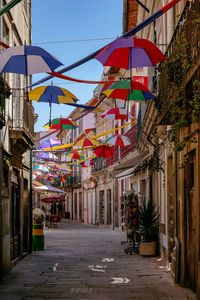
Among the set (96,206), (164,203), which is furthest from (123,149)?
(164,203)

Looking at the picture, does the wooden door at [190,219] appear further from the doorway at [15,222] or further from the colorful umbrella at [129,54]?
the doorway at [15,222]

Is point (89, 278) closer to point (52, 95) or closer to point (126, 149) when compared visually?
point (52, 95)

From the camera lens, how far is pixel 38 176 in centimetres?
3700

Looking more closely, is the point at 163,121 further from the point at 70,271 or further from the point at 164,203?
the point at 70,271

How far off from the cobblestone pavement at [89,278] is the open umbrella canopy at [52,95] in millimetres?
4153

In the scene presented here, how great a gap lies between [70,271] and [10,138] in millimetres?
3687

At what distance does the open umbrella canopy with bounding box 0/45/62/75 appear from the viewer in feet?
24.7

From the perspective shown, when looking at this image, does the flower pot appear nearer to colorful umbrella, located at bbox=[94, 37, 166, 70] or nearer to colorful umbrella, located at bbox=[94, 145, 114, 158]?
colorful umbrella, located at bbox=[94, 37, 166, 70]

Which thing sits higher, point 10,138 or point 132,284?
point 10,138

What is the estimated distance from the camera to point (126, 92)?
36.3 ft

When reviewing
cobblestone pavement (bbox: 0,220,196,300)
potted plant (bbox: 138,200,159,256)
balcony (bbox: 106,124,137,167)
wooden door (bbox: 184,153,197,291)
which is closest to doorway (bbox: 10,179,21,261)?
cobblestone pavement (bbox: 0,220,196,300)

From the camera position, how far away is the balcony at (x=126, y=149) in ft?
77.7

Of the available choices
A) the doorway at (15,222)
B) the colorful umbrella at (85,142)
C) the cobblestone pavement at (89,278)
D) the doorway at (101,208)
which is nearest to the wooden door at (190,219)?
the cobblestone pavement at (89,278)

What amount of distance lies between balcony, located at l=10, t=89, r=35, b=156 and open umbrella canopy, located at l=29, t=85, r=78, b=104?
101 cm
